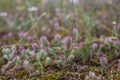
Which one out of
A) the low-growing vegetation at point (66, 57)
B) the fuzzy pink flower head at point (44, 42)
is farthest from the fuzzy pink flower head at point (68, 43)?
the fuzzy pink flower head at point (44, 42)

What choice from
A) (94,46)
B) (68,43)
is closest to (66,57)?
(68,43)

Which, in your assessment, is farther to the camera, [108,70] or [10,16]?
[10,16]

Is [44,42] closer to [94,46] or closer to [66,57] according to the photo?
[66,57]

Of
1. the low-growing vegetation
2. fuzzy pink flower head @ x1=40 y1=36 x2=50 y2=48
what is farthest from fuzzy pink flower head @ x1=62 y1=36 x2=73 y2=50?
fuzzy pink flower head @ x1=40 y1=36 x2=50 y2=48

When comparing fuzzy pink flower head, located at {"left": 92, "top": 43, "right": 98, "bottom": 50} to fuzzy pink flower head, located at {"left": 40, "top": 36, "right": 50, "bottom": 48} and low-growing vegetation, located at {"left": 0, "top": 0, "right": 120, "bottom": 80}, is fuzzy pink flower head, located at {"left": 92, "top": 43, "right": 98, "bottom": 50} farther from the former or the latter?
fuzzy pink flower head, located at {"left": 40, "top": 36, "right": 50, "bottom": 48}

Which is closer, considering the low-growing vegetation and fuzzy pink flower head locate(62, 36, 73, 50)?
the low-growing vegetation

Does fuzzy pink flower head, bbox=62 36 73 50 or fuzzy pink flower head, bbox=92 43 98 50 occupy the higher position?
fuzzy pink flower head, bbox=62 36 73 50

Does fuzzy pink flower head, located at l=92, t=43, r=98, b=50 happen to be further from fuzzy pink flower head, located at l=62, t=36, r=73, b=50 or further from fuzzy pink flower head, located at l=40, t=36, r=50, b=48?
fuzzy pink flower head, located at l=40, t=36, r=50, b=48

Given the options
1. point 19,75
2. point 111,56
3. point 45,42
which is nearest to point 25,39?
point 45,42

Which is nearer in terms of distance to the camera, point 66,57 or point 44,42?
point 66,57

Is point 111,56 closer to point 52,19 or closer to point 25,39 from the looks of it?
point 25,39

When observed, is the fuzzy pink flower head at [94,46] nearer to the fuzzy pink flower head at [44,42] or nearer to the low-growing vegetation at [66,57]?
the low-growing vegetation at [66,57]
